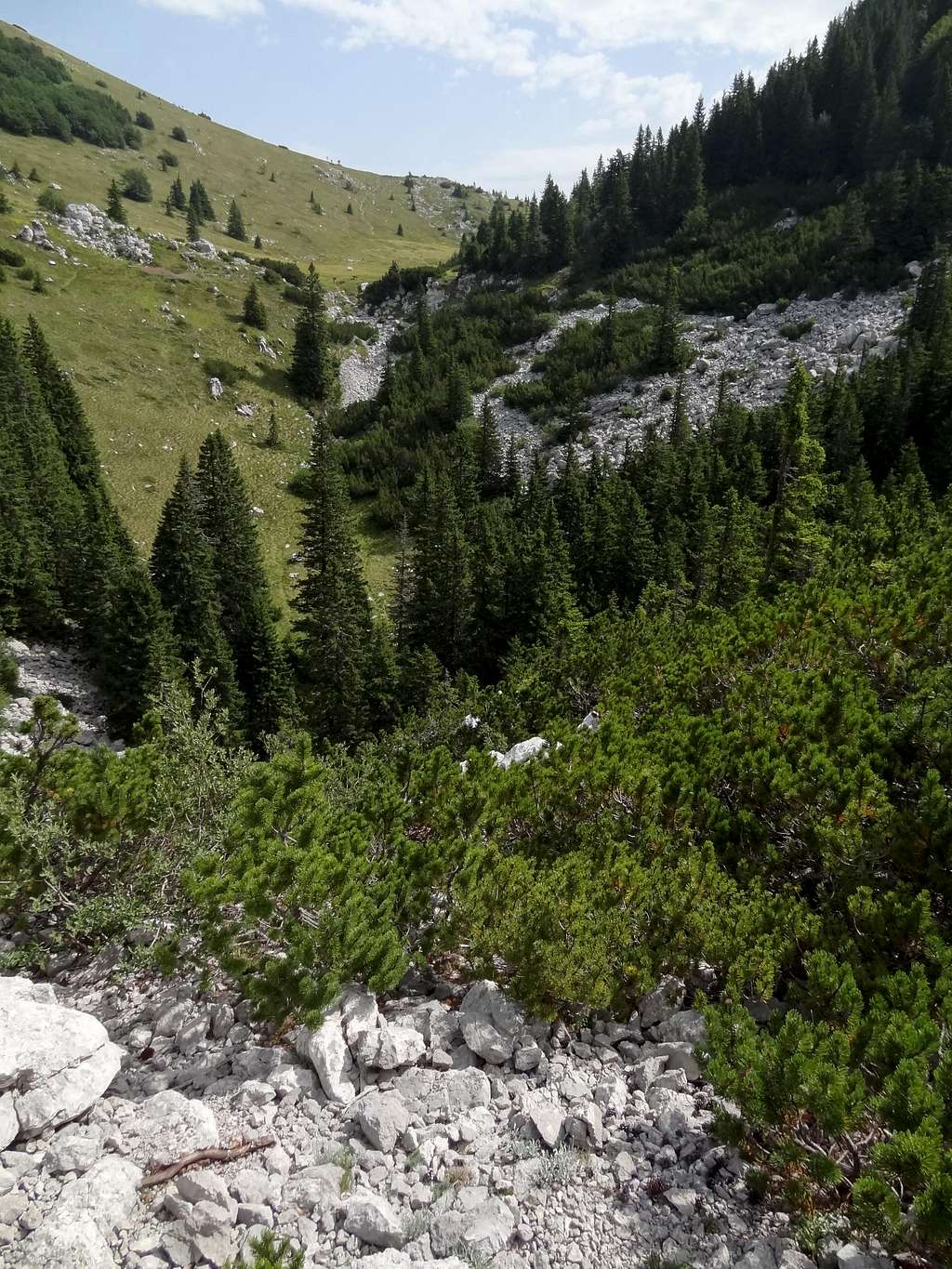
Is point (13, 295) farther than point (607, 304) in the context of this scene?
No

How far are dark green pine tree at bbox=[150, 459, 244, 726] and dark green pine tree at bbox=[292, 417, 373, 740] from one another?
445 cm

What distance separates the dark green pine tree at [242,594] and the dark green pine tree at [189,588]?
179 cm

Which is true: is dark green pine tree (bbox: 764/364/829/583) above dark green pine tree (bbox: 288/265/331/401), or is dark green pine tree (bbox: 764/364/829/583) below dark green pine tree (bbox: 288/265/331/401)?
below

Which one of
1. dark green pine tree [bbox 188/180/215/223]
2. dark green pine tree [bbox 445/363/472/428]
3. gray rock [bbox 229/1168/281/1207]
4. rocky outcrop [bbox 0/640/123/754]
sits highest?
dark green pine tree [bbox 188/180/215/223]

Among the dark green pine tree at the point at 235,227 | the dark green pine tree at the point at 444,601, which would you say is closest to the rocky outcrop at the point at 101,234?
the dark green pine tree at the point at 235,227

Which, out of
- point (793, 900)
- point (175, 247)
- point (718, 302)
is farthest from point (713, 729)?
point (175, 247)

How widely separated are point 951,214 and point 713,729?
282 ft

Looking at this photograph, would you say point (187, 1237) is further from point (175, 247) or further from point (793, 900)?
point (175, 247)

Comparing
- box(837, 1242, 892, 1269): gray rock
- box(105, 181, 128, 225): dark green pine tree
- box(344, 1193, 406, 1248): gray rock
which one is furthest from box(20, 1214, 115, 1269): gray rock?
box(105, 181, 128, 225): dark green pine tree

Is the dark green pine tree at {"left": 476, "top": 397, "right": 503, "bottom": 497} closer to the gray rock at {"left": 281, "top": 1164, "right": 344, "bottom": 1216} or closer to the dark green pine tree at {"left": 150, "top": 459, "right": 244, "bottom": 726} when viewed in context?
the dark green pine tree at {"left": 150, "top": 459, "right": 244, "bottom": 726}

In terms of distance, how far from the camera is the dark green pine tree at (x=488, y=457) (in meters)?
65.1

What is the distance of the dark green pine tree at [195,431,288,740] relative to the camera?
3778 centimetres

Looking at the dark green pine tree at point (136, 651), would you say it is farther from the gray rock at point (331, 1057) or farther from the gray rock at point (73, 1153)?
the gray rock at point (73, 1153)

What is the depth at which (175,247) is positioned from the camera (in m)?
96.3
